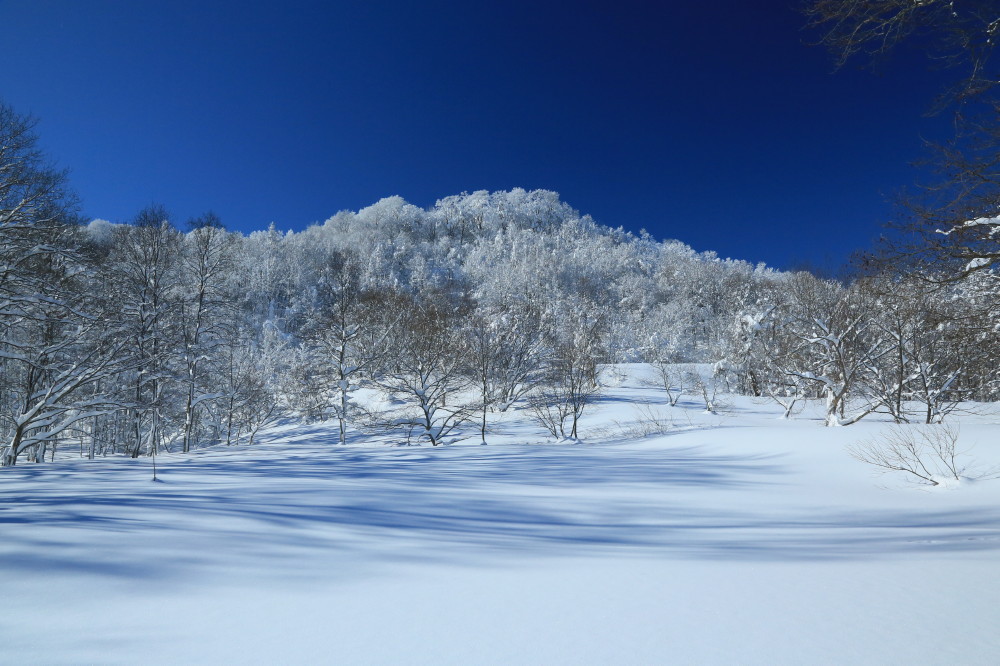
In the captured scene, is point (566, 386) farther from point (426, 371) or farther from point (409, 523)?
point (409, 523)

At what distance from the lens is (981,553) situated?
3.34m

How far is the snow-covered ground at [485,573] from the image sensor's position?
202 cm

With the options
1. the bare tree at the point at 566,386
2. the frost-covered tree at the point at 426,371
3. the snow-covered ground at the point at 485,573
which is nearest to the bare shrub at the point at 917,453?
the snow-covered ground at the point at 485,573

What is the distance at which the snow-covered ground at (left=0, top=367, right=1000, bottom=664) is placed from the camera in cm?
202

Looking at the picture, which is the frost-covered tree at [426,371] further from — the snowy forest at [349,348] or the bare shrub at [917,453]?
the bare shrub at [917,453]

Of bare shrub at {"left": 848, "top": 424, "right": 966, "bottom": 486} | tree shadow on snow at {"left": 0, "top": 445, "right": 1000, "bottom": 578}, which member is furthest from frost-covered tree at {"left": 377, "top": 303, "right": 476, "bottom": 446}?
bare shrub at {"left": 848, "top": 424, "right": 966, "bottom": 486}

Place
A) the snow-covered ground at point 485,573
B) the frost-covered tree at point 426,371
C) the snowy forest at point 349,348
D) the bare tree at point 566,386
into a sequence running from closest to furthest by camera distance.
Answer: the snow-covered ground at point 485,573, the snowy forest at point 349,348, the frost-covered tree at point 426,371, the bare tree at point 566,386

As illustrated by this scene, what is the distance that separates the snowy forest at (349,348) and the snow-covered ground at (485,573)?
9.84 ft

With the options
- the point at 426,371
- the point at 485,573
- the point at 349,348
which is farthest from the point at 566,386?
the point at 485,573

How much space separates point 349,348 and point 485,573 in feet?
65.4

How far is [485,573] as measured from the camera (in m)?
2.98

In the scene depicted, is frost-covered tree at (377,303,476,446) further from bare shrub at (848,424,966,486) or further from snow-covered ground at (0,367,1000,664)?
bare shrub at (848,424,966,486)

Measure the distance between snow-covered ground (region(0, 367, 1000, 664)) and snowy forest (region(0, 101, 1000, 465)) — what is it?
3.00m

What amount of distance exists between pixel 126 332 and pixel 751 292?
1786 inches
